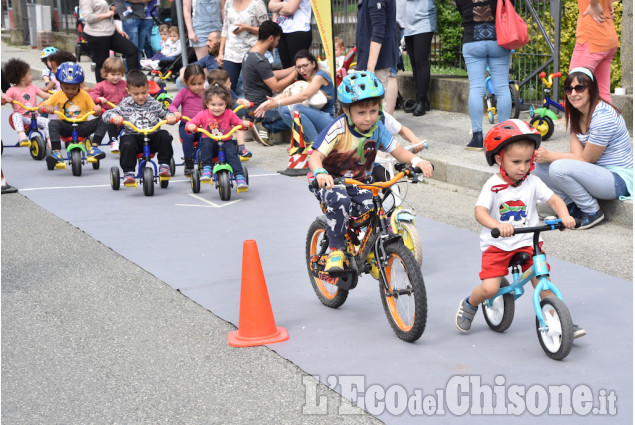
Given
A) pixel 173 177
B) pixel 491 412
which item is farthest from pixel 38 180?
pixel 491 412

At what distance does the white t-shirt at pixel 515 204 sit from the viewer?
5.46m

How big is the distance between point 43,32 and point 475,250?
24250 millimetres

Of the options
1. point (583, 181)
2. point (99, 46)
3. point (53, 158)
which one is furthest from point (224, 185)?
point (99, 46)

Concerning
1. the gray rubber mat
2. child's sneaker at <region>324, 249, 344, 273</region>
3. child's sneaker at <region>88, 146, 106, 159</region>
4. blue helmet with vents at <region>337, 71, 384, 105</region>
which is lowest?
the gray rubber mat

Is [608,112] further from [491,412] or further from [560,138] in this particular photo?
[491,412]

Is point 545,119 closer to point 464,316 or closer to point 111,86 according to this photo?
point 111,86

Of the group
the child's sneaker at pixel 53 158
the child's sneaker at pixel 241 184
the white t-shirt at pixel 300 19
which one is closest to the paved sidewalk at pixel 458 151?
the white t-shirt at pixel 300 19

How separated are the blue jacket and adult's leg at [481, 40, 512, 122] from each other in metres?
1.32

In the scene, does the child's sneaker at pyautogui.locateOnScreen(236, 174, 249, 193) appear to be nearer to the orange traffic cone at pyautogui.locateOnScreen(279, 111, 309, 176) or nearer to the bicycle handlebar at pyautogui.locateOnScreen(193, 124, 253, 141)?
the bicycle handlebar at pyautogui.locateOnScreen(193, 124, 253, 141)

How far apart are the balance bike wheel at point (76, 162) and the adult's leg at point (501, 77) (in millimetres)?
5048

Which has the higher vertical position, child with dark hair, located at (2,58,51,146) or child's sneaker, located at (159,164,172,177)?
child with dark hair, located at (2,58,51,146)

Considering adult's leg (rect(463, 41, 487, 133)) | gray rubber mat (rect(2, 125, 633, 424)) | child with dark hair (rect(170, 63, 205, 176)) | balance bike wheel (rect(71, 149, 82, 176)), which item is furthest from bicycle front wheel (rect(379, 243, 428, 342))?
balance bike wheel (rect(71, 149, 82, 176))

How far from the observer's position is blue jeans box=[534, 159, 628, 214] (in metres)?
8.28

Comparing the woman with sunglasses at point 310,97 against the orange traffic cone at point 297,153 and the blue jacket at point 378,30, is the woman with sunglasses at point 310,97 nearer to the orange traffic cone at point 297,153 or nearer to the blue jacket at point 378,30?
the orange traffic cone at point 297,153
